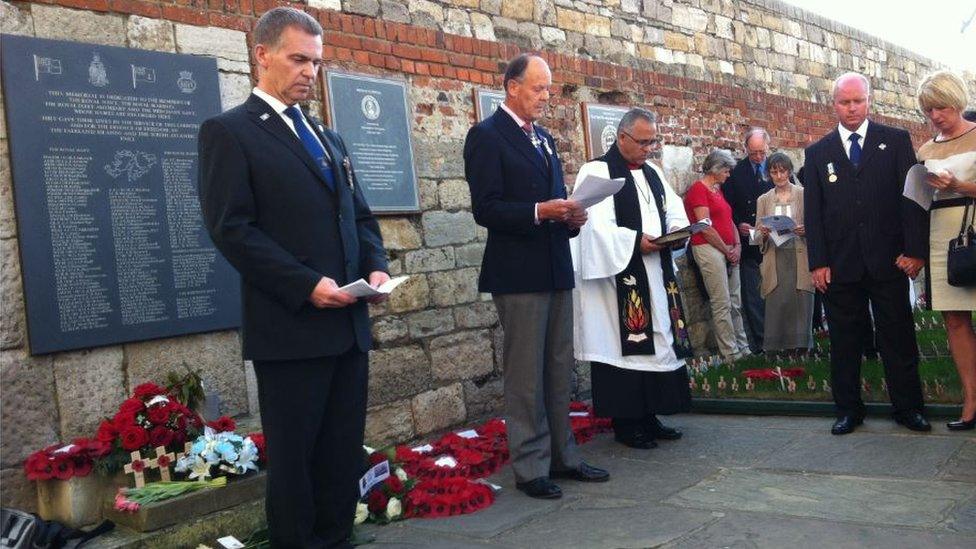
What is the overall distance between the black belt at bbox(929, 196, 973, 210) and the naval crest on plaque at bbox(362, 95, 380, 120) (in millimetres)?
2977

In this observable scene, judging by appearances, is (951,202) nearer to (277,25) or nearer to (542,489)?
(542,489)

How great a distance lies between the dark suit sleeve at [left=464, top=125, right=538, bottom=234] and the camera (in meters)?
4.23

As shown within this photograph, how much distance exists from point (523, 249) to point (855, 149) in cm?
205

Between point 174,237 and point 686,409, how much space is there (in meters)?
2.84

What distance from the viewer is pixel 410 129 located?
18.8 feet

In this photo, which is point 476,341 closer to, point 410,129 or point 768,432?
point 410,129

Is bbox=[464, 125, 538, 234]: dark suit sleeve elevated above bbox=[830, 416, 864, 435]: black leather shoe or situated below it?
above

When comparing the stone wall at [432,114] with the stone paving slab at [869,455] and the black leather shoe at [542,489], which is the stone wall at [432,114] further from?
the stone paving slab at [869,455]

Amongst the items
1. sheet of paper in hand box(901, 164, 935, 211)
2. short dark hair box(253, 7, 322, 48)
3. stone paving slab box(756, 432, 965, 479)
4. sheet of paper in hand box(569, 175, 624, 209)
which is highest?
short dark hair box(253, 7, 322, 48)

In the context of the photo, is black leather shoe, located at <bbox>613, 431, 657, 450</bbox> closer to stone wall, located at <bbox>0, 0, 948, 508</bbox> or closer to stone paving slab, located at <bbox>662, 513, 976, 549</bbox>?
stone wall, located at <bbox>0, 0, 948, 508</bbox>

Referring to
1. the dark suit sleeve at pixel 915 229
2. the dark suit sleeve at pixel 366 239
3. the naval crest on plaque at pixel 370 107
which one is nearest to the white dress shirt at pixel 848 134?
the dark suit sleeve at pixel 915 229

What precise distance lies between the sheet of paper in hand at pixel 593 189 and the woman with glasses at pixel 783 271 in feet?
11.4

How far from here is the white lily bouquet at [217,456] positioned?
154 inches

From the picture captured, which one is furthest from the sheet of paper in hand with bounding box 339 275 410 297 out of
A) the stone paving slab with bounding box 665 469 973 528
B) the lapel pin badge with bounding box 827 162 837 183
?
the lapel pin badge with bounding box 827 162 837 183
